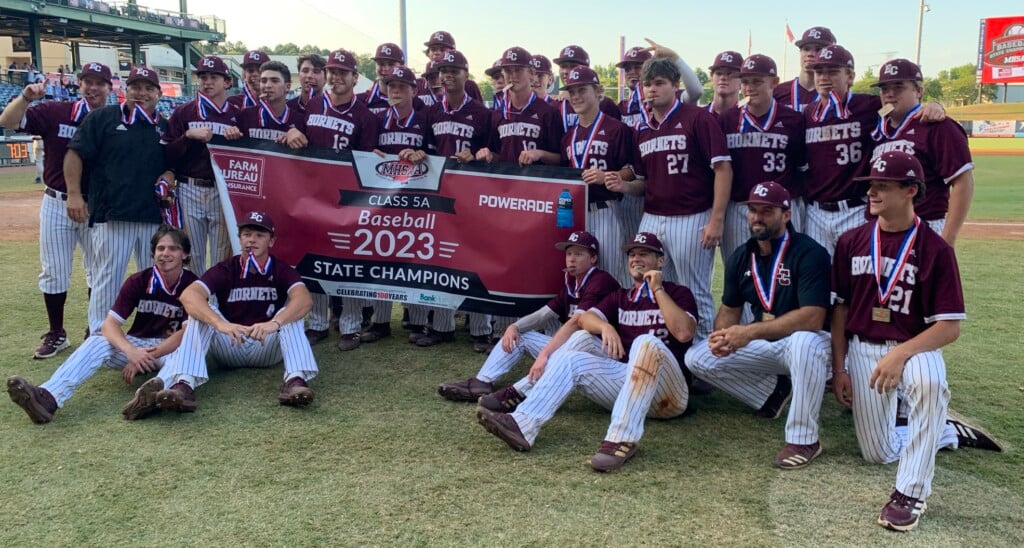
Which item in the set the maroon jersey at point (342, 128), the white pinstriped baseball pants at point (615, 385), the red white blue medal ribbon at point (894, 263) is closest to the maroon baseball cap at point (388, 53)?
the maroon jersey at point (342, 128)

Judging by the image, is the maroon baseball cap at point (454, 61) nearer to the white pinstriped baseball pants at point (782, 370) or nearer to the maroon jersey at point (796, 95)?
the maroon jersey at point (796, 95)

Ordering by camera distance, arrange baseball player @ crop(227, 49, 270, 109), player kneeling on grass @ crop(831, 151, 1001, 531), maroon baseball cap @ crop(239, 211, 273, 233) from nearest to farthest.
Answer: player kneeling on grass @ crop(831, 151, 1001, 531) < maroon baseball cap @ crop(239, 211, 273, 233) < baseball player @ crop(227, 49, 270, 109)

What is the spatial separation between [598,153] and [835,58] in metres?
1.67

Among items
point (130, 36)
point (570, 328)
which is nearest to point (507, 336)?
point (570, 328)

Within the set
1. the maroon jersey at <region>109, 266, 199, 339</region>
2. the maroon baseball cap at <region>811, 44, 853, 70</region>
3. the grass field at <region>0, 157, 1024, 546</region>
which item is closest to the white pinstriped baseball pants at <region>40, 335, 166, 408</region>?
the grass field at <region>0, 157, 1024, 546</region>

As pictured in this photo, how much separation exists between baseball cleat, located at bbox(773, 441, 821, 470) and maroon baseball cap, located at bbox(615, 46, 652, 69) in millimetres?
3781

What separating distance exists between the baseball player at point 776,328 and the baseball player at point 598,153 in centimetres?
132

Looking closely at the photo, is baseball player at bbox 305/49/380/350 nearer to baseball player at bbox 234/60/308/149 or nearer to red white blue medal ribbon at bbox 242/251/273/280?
baseball player at bbox 234/60/308/149

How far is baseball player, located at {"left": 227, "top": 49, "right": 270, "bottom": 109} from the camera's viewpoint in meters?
6.97

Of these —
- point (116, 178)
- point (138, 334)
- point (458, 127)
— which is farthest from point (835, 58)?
point (116, 178)

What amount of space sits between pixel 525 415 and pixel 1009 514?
7.35ft

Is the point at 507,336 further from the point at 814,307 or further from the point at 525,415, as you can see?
the point at 814,307

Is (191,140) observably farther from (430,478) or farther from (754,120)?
(754,120)

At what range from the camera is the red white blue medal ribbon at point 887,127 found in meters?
4.68
